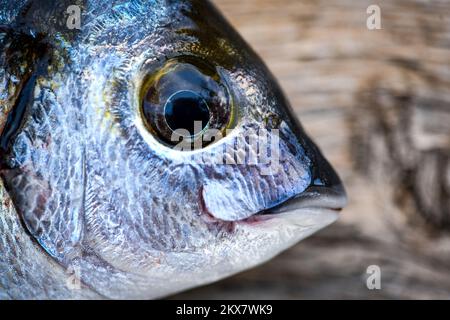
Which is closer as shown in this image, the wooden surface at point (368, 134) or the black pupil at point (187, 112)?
the black pupil at point (187, 112)

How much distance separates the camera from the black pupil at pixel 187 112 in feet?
2.50

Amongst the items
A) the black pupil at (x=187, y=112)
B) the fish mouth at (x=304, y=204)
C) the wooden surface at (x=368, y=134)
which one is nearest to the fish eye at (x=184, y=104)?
the black pupil at (x=187, y=112)

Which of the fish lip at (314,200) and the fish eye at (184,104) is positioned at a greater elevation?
the fish eye at (184,104)

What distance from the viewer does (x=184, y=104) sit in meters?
0.77

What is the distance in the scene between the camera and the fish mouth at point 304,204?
0.79 m

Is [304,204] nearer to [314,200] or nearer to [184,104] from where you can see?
[314,200]

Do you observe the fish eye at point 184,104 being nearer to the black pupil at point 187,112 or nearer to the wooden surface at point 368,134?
the black pupil at point 187,112

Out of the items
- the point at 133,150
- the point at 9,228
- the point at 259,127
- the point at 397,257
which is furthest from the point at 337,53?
the point at 9,228

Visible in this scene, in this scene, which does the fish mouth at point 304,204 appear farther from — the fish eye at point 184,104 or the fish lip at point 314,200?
the fish eye at point 184,104

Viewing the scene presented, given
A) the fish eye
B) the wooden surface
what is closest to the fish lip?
the fish eye

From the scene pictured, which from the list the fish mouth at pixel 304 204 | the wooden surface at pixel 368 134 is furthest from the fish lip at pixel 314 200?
the wooden surface at pixel 368 134

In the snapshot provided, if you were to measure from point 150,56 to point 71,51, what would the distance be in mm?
103

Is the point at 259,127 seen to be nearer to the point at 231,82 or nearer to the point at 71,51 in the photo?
the point at 231,82

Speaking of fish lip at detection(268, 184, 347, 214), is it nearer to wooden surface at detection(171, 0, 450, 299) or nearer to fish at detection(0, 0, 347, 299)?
fish at detection(0, 0, 347, 299)
